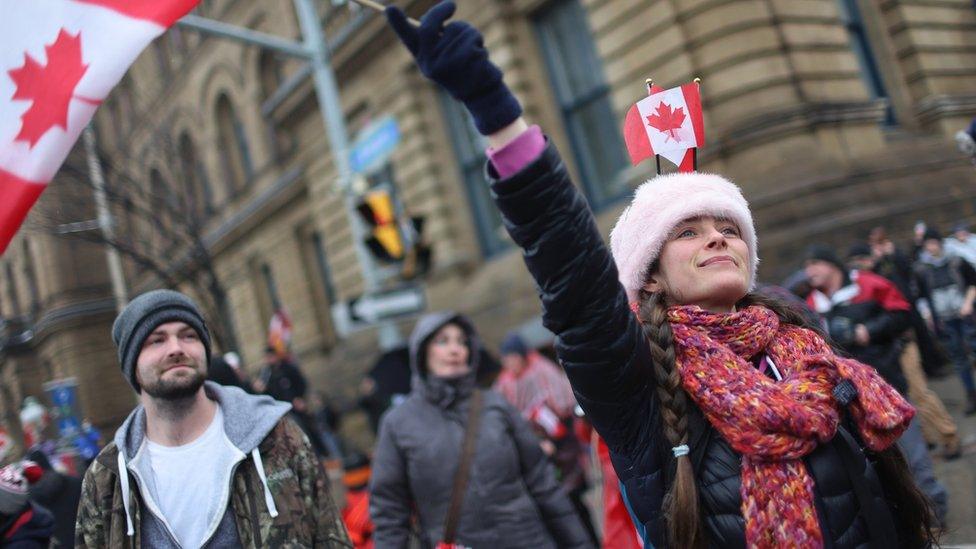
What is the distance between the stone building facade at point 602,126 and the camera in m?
10.7

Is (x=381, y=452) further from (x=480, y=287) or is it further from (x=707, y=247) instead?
(x=480, y=287)

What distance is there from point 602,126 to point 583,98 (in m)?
0.59

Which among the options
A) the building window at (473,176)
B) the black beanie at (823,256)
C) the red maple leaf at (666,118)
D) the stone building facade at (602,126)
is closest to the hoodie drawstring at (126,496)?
the red maple leaf at (666,118)

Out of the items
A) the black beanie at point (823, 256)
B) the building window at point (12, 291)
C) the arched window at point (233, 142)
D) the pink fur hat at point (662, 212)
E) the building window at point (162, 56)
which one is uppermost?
the building window at point (162, 56)

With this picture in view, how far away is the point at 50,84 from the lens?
2.71m

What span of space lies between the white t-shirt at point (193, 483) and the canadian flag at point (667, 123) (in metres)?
1.81

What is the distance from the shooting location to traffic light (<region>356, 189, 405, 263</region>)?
8867 mm

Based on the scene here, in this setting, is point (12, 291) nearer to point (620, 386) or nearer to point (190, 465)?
point (190, 465)

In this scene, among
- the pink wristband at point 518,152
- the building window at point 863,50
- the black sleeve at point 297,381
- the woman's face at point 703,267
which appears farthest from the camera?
the building window at point 863,50

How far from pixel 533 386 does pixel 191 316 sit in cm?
472

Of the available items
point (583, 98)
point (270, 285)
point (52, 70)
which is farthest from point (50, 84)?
point (270, 285)

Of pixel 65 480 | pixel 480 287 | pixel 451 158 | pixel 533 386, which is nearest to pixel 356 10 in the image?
pixel 451 158

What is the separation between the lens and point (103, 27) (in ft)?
9.02

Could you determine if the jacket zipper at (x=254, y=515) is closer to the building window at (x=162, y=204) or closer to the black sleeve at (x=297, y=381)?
the black sleeve at (x=297, y=381)
